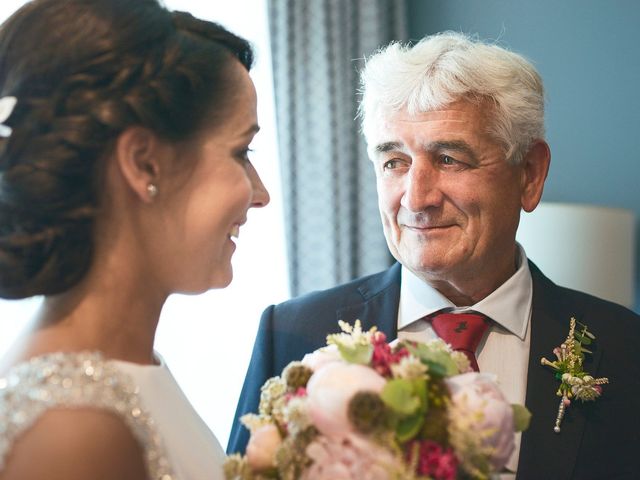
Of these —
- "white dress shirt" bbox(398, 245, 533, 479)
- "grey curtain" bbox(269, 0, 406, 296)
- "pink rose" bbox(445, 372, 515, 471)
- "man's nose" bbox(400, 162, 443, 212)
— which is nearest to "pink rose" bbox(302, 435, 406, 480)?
"pink rose" bbox(445, 372, 515, 471)

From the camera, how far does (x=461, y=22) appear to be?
4.84m

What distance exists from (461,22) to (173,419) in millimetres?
3708

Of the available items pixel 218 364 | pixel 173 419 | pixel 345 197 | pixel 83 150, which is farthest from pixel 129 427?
pixel 345 197

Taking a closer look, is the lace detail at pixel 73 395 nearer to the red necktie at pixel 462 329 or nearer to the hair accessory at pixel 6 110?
the hair accessory at pixel 6 110

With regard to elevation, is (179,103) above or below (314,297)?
above

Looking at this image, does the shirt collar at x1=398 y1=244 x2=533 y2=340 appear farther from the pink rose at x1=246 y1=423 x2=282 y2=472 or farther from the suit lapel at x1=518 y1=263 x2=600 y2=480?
the pink rose at x1=246 y1=423 x2=282 y2=472

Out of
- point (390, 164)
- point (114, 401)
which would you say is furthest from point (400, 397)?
point (390, 164)

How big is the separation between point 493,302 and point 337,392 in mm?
1189

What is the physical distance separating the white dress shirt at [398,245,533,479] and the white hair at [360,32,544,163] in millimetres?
389

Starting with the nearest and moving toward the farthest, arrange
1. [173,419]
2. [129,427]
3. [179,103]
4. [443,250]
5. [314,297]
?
[129,427], [179,103], [173,419], [443,250], [314,297]

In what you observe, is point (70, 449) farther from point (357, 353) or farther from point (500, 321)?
point (500, 321)

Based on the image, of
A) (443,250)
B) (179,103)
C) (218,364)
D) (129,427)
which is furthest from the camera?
(218,364)

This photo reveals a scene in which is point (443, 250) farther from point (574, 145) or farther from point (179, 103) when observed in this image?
point (574, 145)

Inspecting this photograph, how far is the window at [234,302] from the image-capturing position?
425cm
